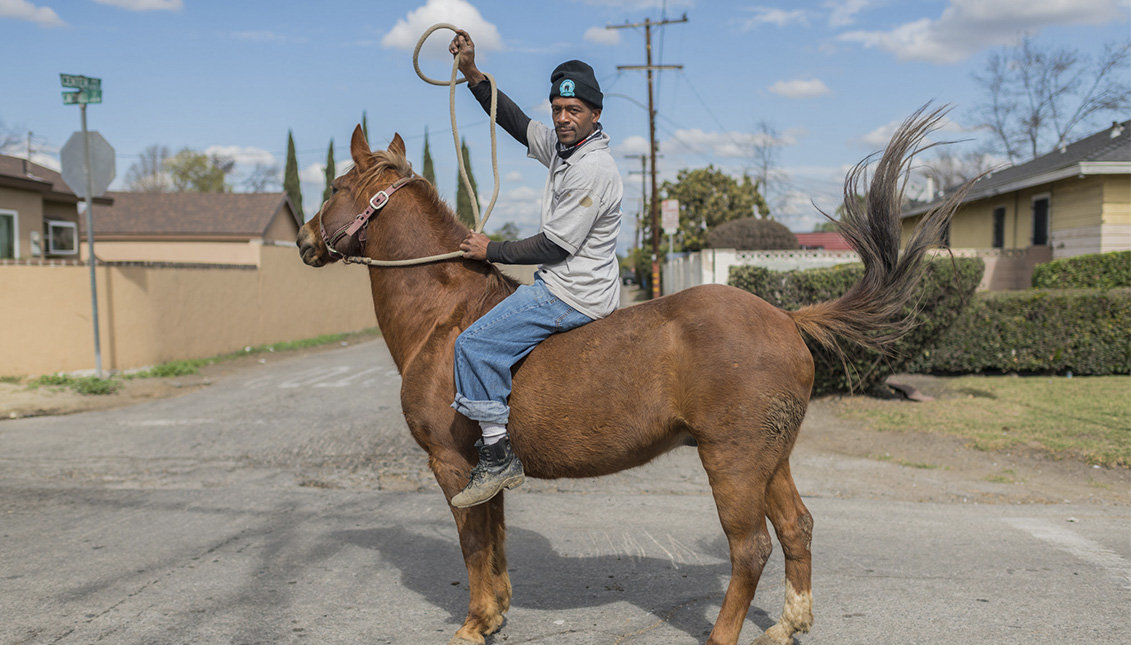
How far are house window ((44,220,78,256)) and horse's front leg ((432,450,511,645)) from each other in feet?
71.0

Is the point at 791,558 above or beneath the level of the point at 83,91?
beneath

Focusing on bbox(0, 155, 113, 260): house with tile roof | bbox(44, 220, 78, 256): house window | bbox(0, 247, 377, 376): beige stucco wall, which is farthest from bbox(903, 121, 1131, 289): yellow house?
bbox(44, 220, 78, 256): house window

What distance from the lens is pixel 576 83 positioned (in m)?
3.56

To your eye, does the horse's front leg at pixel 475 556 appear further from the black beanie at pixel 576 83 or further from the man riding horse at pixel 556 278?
the black beanie at pixel 576 83

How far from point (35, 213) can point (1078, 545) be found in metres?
22.6

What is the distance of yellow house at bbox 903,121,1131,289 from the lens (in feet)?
57.0

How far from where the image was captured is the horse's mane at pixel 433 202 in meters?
4.04

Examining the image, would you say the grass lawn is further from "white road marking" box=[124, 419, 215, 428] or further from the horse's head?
"white road marking" box=[124, 419, 215, 428]

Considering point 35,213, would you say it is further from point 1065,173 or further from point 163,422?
point 1065,173

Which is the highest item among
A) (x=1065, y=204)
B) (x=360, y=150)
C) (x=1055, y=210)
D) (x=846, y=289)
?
(x=1065, y=204)

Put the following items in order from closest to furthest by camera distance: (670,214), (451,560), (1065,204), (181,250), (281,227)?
(451,560)
(1065,204)
(670,214)
(181,250)
(281,227)

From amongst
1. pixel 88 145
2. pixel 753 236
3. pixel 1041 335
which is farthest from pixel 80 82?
pixel 753 236

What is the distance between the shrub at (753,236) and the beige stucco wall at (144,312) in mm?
15179

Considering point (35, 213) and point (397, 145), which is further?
point (35, 213)
